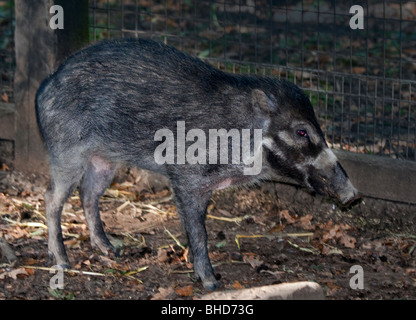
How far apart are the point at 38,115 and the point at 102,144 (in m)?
0.51

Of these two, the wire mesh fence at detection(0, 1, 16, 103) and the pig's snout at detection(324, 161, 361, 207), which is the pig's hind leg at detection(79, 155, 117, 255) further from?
the wire mesh fence at detection(0, 1, 16, 103)

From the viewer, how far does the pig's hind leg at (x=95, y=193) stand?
6.52 m

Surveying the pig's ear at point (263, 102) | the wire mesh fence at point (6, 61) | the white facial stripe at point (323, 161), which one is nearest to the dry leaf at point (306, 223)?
the white facial stripe at point (323, 161)

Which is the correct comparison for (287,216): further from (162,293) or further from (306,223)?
(162,293)

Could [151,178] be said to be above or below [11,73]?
below

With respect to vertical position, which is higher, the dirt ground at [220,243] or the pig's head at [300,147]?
the pig's head at [300,147]

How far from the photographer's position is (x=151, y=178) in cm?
786

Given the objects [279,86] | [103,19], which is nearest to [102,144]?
[279,86]

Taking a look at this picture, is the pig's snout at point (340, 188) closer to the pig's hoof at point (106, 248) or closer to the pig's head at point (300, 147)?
the pig's head at point (300, 147)

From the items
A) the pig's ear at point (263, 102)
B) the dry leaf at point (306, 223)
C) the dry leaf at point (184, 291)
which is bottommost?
the dry leaf at point (184, 291)

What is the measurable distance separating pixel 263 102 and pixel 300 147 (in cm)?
40

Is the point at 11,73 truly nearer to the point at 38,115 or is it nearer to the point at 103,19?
the point at 38,115

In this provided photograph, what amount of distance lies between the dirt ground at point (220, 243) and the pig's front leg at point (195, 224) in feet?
0.45

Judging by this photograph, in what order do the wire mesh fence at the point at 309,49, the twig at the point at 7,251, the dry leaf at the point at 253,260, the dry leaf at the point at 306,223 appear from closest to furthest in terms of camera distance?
the twig at the point at 7,251 → the dry leaf at the point at 253,260 → the dry leaf at the point at 306,223 → the wire mesh fence at the point at 309,49
